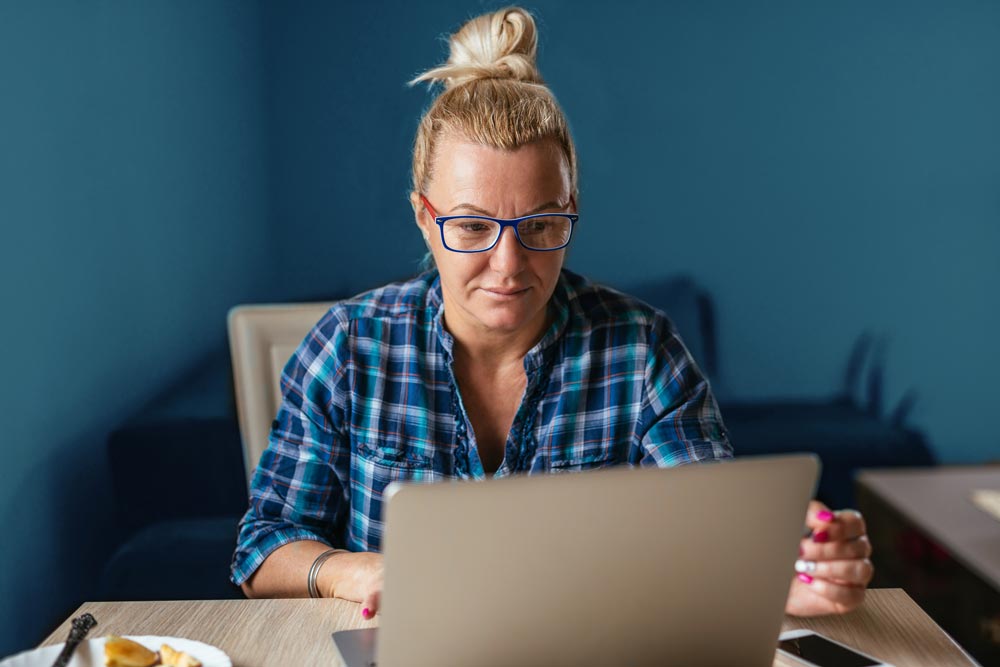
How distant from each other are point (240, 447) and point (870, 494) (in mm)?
1739

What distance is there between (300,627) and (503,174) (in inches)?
24.1

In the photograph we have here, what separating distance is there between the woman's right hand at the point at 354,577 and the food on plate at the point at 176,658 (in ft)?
0.62

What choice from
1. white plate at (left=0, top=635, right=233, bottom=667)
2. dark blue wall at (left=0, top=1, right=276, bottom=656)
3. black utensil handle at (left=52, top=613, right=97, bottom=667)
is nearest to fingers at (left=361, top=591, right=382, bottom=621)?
white plate at (left=0, top=635, right=233, bottom=667)

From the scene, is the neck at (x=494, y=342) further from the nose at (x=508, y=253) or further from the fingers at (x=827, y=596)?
the fingers at (x=827, y=596)

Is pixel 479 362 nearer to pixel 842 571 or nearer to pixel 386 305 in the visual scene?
pixel 386 305

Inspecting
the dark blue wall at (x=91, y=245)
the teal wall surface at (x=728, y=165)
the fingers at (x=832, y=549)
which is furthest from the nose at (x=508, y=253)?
the teal wall surface at (x=728, y=165)

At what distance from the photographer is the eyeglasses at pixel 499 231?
1.23m

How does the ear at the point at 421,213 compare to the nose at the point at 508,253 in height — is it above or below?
above

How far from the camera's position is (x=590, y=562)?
2.31ft

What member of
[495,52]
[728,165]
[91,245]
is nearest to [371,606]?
[495,52]

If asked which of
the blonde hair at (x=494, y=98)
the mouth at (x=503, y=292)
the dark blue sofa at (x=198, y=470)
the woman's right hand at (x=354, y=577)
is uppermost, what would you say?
the blonde hair at (x=494, y=98)

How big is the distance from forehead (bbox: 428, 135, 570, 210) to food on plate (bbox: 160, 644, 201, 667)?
2.13 feet

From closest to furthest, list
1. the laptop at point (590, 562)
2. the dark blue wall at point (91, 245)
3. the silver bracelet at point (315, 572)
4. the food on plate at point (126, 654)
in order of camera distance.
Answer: the laptop at point (590, 562), the food on plate at point (126, 654), the silver bracelet at point (315, 572), the dark blue wall at point (91, 245)

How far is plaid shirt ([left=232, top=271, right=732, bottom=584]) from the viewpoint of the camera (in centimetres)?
134
